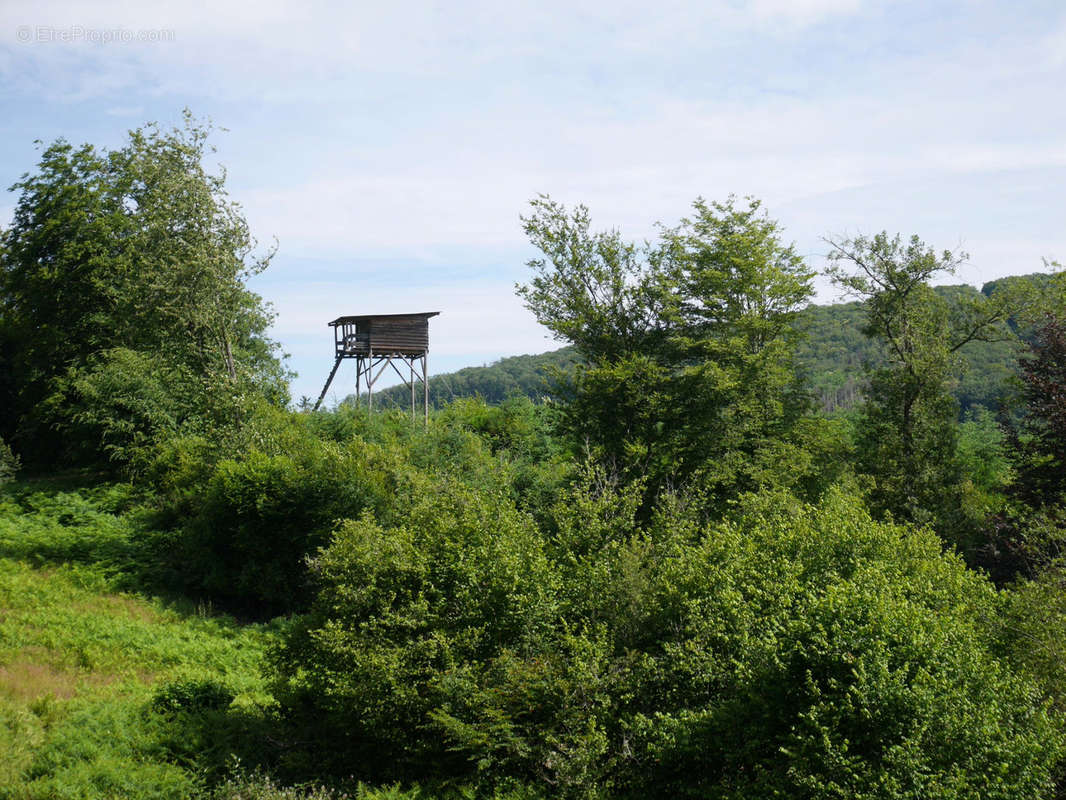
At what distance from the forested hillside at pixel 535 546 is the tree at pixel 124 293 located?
0.59ft

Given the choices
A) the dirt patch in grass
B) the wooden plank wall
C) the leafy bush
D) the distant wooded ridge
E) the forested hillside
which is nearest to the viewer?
the forested hillside

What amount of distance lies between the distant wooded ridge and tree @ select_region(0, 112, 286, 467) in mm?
8261

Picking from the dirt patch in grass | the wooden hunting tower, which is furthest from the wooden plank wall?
the dirt patch in grass

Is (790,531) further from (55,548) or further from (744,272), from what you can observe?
(55,548)

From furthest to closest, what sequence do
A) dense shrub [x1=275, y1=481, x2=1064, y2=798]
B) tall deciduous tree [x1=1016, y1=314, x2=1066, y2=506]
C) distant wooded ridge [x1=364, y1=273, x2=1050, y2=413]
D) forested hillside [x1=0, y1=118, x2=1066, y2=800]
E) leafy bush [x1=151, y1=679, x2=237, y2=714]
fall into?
distant wooded ridge [x1=364, y1=273, x2=1050, y2=413], tall deciduous tree [x1=1016, y1=314, x2=1066, y2=506], leafy bush [x1=151, y1=679, x2=237, y2=714], forested hillside [x1=0, y1=118, x2=1066, y2=800], dense shrub [x1=275, y1=481, x2=1064, y2=798]

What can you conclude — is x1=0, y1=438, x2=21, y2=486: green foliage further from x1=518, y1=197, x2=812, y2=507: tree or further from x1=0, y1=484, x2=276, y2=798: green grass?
x1=518, y1=197, x2=812, y2=507: tree

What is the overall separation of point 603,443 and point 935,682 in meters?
18.6

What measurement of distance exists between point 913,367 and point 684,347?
8.26 metres

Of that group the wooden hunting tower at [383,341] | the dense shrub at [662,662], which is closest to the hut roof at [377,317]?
the wooden hunting tower at [383,341]

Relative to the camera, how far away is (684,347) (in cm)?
2841

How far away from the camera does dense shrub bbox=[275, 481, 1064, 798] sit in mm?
10148

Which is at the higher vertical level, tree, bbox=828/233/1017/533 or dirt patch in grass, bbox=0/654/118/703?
tree, bbox=828/233/1017/533

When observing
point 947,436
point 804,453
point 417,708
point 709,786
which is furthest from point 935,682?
point 947,436

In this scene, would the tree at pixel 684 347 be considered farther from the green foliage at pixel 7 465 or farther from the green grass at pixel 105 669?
the green foliage at pixel 7 465
